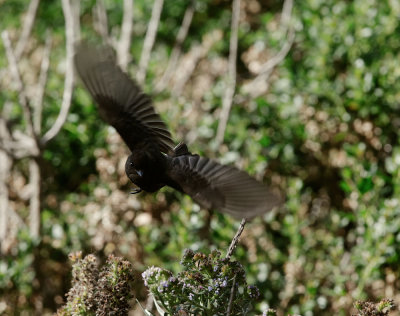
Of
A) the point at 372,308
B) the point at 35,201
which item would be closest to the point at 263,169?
the point at 35,201

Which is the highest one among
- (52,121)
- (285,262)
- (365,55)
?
(365,55)

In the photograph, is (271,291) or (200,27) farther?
(200,27)

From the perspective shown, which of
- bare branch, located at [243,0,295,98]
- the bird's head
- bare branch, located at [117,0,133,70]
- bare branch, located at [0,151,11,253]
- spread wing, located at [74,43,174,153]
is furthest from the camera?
bare branch, located at [117,0,133,70]

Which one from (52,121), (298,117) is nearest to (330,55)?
(298,117)

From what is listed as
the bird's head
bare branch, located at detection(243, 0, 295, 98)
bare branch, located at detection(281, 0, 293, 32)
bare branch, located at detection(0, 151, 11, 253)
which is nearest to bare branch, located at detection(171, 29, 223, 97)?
bare branch, located at detection(243, 0, 295, 98)

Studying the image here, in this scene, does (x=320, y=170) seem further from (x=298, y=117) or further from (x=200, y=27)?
(x=200, y=27)

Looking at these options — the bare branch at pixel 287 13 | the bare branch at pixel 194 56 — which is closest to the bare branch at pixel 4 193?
the bare branch at pixel 194 56

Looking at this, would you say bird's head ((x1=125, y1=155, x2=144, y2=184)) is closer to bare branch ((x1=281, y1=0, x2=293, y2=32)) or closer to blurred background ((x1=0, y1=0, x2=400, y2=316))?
blurred background ((x1=0, y1=0, x2=400, y2=316))
